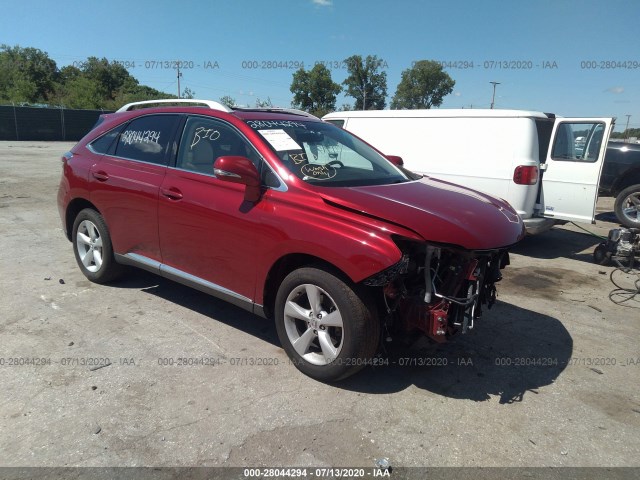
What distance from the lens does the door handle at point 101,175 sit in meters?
4.48

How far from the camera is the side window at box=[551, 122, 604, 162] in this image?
6961 millimetres

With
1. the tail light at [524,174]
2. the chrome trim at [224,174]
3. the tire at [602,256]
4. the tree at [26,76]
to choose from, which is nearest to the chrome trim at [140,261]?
the chrome trim at [224,174]

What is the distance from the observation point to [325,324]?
3.13 m

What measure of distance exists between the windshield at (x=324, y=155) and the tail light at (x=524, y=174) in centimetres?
Answer: 324

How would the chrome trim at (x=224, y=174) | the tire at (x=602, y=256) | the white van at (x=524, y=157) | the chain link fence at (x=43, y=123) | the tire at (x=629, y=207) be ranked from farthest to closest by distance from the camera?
1. the chain link fence at (x=43, y=123)
2. the tire at (x=629, y=207)
3. the white van at (x=524, y=157)
4. the tire at (x=602, y=256)
5. the chrome trim at (x=224, y=174)

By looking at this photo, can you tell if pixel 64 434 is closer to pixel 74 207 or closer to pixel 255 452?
pixel 255 452

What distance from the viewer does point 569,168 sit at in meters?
7.07

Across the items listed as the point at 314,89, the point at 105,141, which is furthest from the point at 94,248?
the point at 314,89

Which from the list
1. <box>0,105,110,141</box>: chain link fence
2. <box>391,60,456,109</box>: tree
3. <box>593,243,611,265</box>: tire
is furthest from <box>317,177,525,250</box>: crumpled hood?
<box>391,60,456,109</box>: tree

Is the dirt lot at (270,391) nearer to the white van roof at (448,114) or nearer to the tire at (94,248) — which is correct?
the tire at (94,248)

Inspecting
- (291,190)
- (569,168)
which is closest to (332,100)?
(569,168)

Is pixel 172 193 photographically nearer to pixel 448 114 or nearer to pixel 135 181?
pixel 135 181

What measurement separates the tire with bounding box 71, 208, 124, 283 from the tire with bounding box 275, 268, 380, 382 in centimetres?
225

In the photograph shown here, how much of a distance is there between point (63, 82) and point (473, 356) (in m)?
78.2
